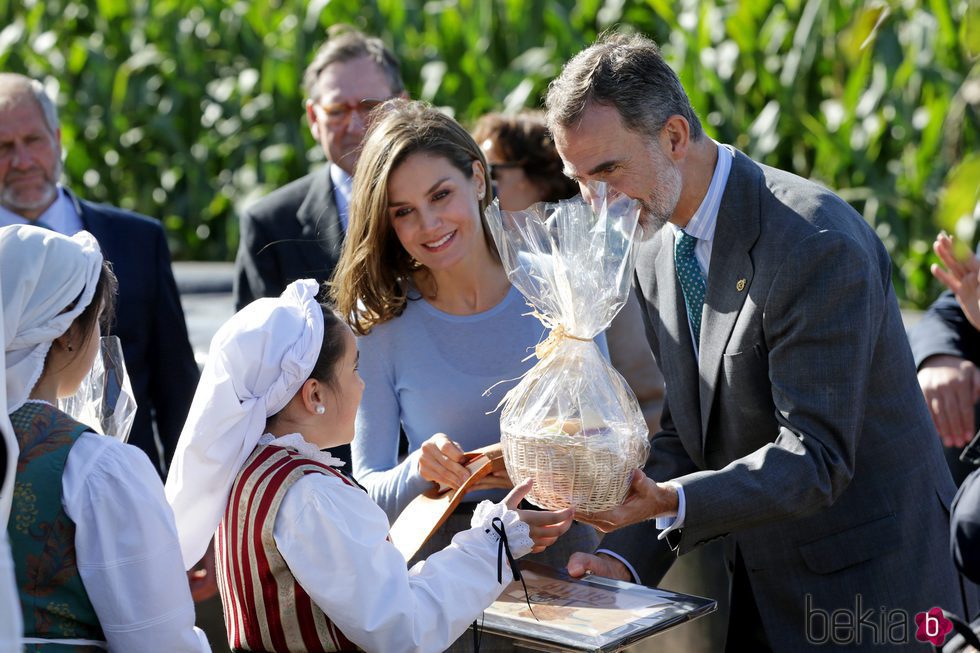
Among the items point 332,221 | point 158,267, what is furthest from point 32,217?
point 332,221

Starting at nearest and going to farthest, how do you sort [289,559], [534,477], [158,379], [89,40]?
[289,559]
[534,477]
[158,379]
[89,40]

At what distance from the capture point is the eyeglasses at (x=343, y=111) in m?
4.23

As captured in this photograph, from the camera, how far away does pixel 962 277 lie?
8.78ft

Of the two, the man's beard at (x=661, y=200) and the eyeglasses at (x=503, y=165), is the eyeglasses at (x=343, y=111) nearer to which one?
the eyeglasses at (x=503, y=165)

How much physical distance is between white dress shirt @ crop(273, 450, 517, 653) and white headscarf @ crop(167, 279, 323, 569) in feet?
0.52

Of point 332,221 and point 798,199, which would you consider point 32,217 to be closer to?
point 332,221

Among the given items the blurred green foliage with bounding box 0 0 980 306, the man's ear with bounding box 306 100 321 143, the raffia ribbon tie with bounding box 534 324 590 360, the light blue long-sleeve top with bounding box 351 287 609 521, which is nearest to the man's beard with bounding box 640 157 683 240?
the raffia ribbon tie with bounding box 534 324 590 360

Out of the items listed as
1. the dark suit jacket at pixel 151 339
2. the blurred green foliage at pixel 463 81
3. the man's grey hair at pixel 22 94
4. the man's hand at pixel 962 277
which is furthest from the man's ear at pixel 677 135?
the blurred green foliage at pixel 463 81

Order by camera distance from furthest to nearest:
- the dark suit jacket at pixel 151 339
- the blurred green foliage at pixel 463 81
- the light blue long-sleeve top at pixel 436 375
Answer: the blurred green foliage at pixel 463 81 < the dark suit jacket at pixel 151 339 < the light blue long-sleeve top at pixel 436 375

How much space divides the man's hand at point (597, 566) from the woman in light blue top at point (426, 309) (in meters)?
0.30

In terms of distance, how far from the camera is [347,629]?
6.84 ft

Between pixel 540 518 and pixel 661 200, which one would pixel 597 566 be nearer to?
pixel 540 518

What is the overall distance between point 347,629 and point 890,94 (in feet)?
18.7

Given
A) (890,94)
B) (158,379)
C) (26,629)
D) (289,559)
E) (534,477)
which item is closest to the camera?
(26,629)
